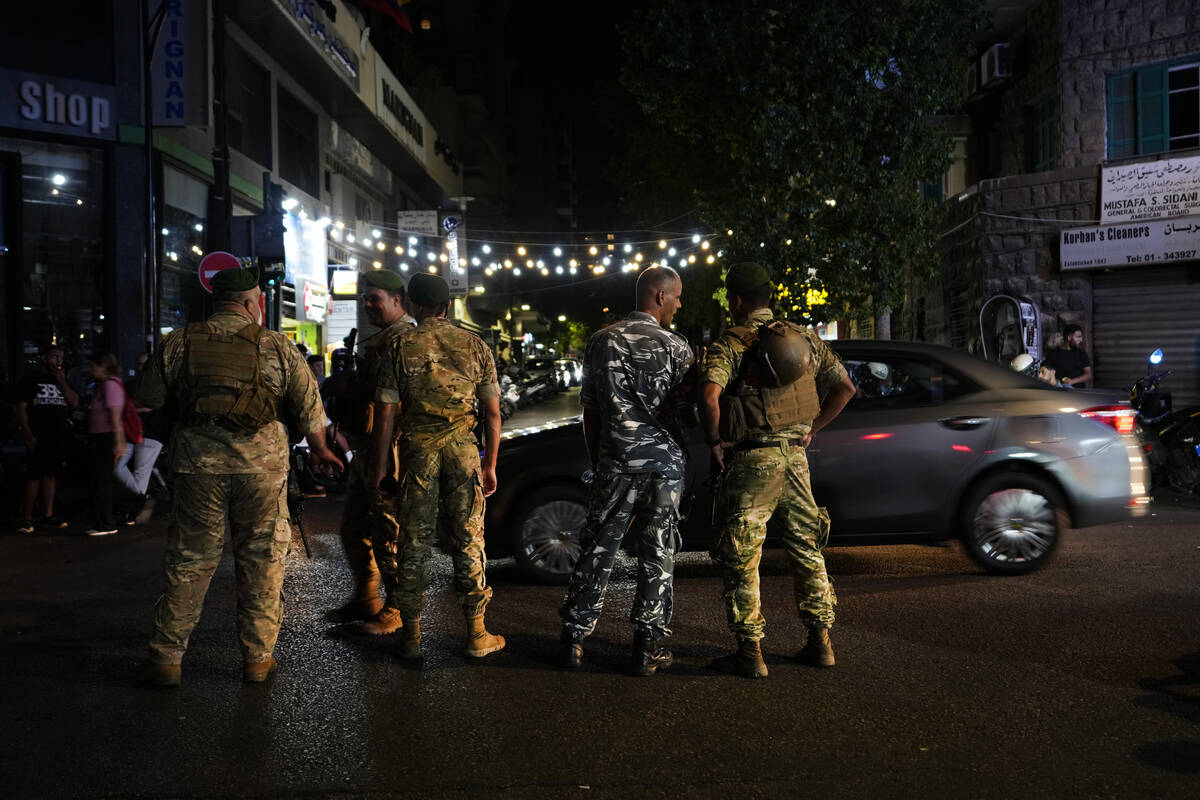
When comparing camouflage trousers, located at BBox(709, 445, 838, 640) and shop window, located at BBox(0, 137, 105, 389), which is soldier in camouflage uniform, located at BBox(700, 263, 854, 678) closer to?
camouflage trousers, located at BBox(709, 445, 838, 640)

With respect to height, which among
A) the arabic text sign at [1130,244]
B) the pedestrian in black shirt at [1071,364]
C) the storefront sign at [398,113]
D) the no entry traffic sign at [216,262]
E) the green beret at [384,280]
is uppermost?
the storefront sign at [398,113]

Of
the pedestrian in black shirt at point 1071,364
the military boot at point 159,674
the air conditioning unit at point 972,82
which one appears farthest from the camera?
the air conditioning unit at point 972,82

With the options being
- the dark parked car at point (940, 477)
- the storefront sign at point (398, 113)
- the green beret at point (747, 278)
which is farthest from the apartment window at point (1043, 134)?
the storefront sign at point (398, 113)

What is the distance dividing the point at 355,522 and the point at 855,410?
10.9 feet

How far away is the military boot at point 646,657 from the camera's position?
15.4ft

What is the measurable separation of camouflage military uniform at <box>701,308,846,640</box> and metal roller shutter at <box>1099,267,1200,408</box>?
1349cm

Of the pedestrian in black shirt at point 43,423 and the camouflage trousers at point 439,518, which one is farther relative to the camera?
the pedestrian in black shirt at point 43,423

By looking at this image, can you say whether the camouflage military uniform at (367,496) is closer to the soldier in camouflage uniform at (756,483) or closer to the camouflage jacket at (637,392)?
the camouflage jacket at (637,392)

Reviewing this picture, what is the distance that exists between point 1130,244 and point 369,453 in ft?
47.6

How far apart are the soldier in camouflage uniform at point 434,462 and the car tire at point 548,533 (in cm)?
179

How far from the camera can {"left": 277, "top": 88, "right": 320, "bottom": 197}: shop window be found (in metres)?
23.2

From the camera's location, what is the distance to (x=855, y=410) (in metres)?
6.94

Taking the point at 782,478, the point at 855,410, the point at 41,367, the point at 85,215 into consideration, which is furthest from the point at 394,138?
the point at 782,478

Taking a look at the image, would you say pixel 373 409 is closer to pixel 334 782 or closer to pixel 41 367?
pixel 334 782
